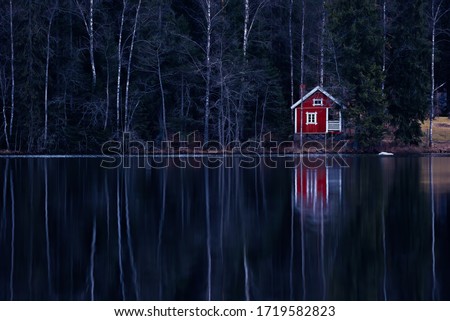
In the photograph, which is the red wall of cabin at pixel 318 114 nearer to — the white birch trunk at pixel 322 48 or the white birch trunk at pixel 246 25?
the white birch trunk at pixel 322 48

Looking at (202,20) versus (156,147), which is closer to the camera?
(156,147)

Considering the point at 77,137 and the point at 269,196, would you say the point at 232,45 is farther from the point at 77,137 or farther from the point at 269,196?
the point at 269,196

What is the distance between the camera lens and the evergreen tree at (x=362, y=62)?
168 feet

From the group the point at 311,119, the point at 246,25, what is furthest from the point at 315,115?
the point at 246,25

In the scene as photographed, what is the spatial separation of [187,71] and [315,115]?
31.0ft

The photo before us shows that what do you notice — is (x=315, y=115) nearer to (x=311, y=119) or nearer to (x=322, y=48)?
(x=311, y=119)

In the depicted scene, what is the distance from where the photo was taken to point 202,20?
56656 mm

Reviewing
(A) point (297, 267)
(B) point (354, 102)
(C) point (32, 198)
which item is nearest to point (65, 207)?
(C) point (32, 198)

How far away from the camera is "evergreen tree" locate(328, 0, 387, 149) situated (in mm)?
51188

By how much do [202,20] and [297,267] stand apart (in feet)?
150

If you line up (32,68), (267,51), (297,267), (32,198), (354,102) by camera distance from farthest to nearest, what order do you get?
1. (267,51)
2. (354,102)
3. (32,68)
4. (32,198)
5. (297,267)
